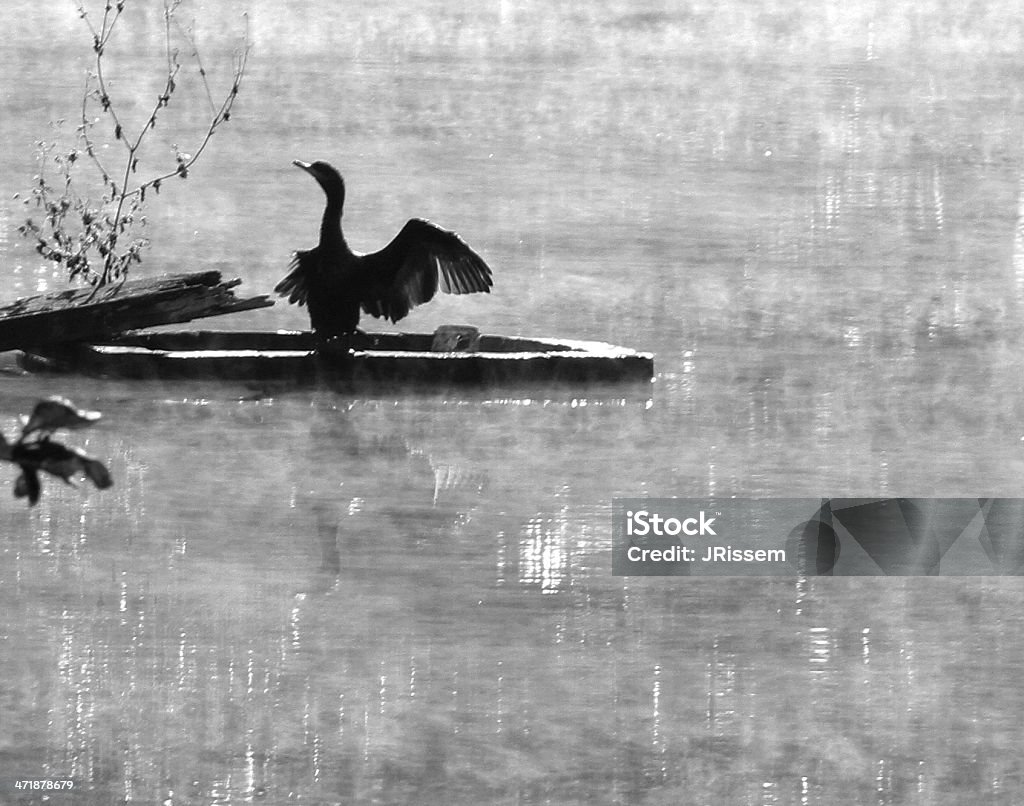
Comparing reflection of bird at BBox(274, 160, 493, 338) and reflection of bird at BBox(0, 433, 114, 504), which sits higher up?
reflection of bird at BBox(274, 160, 493, 338)

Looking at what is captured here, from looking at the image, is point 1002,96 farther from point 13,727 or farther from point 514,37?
point 13,727

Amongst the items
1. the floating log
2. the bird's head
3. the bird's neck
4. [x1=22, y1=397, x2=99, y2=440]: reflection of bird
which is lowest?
[x1=22, y1=397, x2=99, y2=440]: reflection of bird

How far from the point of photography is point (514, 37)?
344 cm

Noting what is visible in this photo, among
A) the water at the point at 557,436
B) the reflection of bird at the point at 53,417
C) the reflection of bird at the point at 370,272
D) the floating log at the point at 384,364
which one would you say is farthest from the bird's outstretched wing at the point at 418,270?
the reflection of bird at the point at 53,417

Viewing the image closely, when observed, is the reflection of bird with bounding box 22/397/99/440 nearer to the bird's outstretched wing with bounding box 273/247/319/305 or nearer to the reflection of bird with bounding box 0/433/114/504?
the reflection of bird with bounding box 0/433/114/504

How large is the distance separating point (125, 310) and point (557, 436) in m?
1.10

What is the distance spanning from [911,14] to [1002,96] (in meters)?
0.25

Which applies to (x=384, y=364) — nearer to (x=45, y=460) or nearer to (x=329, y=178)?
(x=329, y=178)

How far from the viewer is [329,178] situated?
338 cm

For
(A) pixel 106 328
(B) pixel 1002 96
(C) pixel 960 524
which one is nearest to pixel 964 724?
(C) pixel 960 524

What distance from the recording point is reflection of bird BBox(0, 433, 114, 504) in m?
0.86

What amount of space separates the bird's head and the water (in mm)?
276

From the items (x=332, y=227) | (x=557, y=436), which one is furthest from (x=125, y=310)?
(x=557, y=436)

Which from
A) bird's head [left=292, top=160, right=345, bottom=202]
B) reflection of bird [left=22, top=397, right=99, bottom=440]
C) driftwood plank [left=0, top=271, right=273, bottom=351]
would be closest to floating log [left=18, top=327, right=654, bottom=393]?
driftwood plank [left=0, top=271, right=273, bottom=351]
